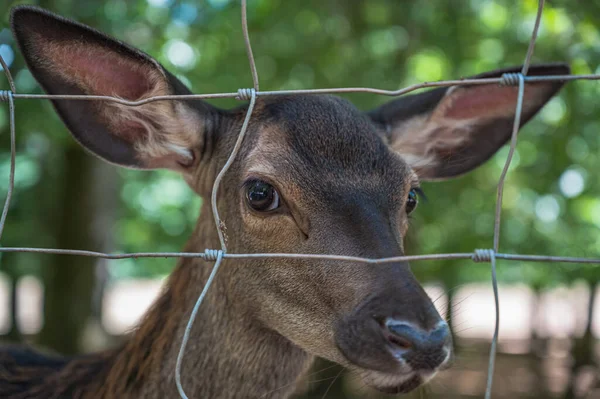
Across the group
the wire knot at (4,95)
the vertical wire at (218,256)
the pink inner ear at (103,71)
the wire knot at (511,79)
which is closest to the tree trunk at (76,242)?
the pink inner ear at (103,71)

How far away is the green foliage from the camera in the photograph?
559 centimetres

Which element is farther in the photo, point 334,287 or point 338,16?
point 338,16

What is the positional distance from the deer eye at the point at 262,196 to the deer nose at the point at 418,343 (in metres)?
0.80

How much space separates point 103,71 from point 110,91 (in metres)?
0.11

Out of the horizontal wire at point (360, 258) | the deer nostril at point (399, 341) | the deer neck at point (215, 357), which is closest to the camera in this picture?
the horizontal wire at point (360, 258)

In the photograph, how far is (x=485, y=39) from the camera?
6.92 meters

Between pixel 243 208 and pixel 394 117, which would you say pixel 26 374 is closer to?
pixel 243 208

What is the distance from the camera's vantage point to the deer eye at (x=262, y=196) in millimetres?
2908

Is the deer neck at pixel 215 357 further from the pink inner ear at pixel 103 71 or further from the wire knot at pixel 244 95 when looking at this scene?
the wire knot at pixel 244 95

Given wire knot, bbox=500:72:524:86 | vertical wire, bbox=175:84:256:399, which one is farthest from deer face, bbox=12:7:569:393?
wire knot, bbox=500:72:524:86

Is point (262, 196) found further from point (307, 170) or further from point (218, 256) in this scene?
point (218, 256)

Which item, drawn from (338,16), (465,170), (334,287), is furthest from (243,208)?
(338,16)

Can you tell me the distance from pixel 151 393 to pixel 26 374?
103 cm

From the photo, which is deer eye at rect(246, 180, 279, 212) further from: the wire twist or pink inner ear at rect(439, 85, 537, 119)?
pink inner ear at rect(439, 85, 537, 119)
